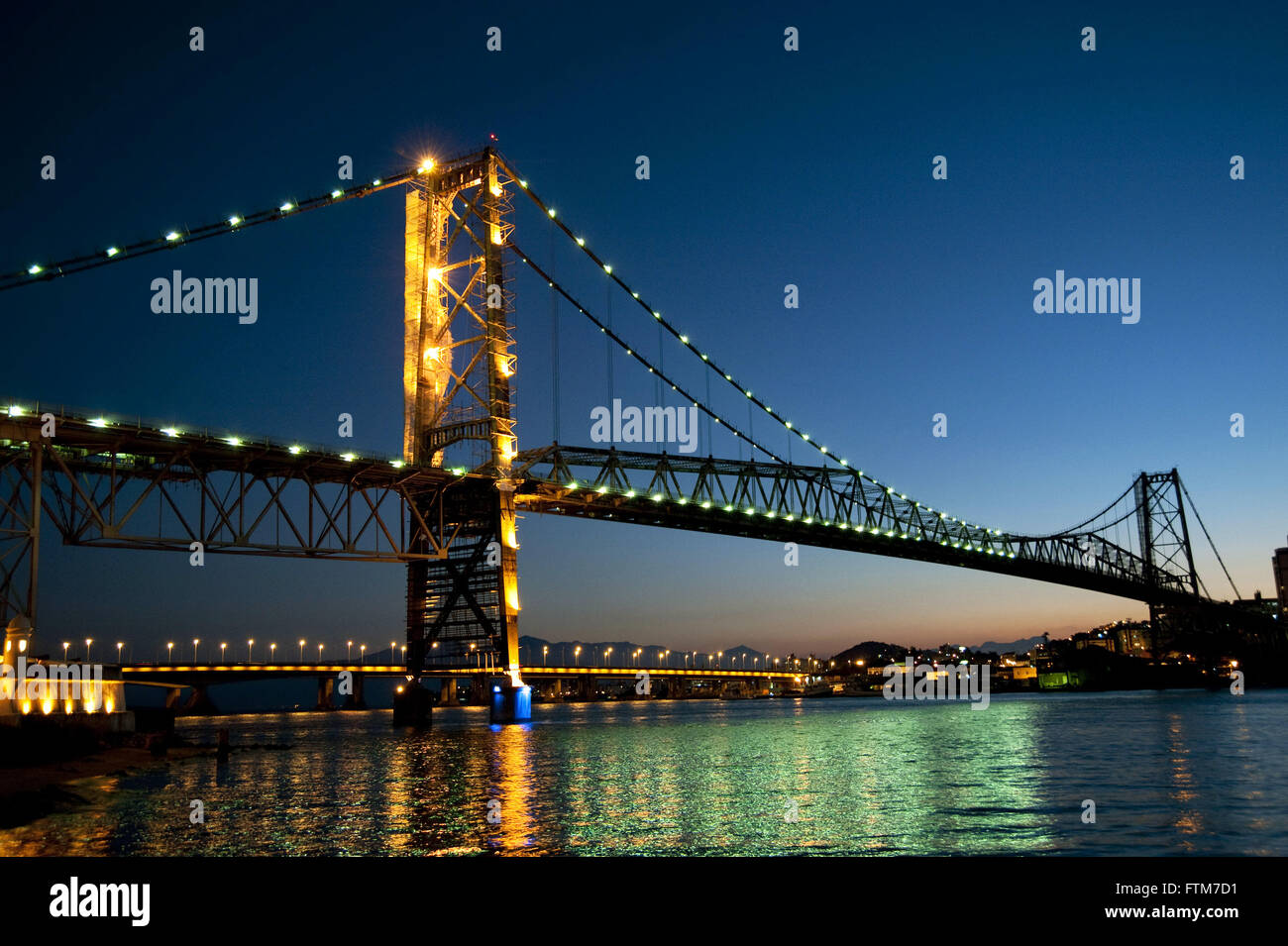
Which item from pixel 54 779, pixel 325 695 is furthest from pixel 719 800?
pixel 325 695

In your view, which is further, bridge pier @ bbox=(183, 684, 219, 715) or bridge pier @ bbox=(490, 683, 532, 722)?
bridge pier @ bbox=(183, 684, 219, 715)

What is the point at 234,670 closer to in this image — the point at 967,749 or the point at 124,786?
the point at 124,786

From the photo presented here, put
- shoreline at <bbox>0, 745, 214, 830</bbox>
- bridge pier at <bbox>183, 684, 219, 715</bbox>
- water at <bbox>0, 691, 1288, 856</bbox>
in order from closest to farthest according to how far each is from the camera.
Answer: water at <bbox>0, 691, 1288, 856</bbox> → shoreline at <bbox>0, 745, 214, 830</bbox> → bridge pier at <bbox>183, 684, 219, 715</bbox>

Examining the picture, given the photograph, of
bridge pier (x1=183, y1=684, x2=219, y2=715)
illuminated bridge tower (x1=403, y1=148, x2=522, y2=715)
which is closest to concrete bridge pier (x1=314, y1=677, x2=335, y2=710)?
bridge pier (x1=183, y1=684, x2=219, y2=715)

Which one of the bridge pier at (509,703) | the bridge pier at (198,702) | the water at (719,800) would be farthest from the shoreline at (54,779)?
the bridge pier at (198,702)

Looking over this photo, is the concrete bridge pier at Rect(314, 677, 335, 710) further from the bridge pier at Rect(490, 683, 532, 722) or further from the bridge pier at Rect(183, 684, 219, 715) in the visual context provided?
the bridge pier at Rect(490, 683, 532, 722)

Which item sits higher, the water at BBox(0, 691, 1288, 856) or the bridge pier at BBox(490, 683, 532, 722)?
the water at BBox(0, 691, 1288, 856)

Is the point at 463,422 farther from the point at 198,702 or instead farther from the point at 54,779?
the point at 198,702
